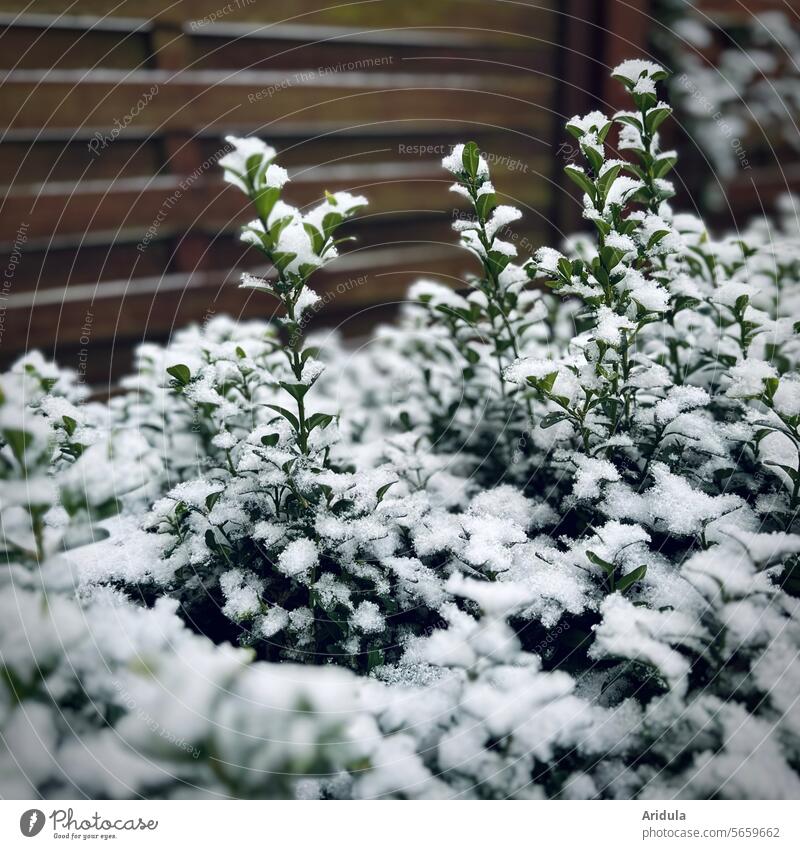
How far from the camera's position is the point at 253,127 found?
2.22 meters

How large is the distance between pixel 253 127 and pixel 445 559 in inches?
72.5

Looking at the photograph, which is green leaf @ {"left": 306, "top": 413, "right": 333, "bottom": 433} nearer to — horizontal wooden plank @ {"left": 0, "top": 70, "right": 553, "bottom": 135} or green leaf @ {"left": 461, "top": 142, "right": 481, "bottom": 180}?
green leaf @ {"left": 461, "top": 142, "right": 481, "bottom": 180}

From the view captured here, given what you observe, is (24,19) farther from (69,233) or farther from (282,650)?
(282,650)

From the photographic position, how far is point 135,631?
2.41 feet

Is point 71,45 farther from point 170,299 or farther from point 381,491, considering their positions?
point 381,491

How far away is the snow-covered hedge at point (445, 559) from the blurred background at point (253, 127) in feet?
3.54

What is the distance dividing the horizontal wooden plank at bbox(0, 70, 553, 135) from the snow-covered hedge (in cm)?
117

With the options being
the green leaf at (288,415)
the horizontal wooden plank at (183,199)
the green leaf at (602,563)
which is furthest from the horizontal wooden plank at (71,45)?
the green leaf at (602,563)

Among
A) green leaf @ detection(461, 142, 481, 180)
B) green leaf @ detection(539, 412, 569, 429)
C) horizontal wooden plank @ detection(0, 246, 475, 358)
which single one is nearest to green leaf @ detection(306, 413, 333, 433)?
green leaf @ detection(539, 412, 569, 429)

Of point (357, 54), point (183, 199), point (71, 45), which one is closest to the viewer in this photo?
point (71, 45)

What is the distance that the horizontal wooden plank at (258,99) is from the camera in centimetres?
194

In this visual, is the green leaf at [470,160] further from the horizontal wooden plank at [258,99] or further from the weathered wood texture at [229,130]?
the horizontal wooden plank at [258,99]

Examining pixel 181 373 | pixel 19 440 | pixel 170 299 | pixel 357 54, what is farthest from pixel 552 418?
pixel 357 54

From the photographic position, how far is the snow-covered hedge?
69 cm
